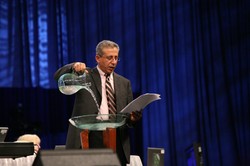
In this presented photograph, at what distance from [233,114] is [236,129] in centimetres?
19

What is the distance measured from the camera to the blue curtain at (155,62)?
5.92 m

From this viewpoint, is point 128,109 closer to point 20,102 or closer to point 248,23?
point 20,102

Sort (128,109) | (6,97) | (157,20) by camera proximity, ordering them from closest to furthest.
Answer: (128,109)
(6,97)
(157,20)

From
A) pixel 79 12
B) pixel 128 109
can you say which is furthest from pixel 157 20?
pixel 128 109

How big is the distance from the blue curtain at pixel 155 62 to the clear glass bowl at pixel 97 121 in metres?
3.43

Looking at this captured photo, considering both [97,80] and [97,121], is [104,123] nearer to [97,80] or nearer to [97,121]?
[97,121]

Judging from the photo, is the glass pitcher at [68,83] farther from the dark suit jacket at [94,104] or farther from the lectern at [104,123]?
the dark suit jacket at [94,104]

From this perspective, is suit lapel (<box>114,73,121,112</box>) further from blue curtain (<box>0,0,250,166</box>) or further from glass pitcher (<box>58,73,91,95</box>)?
blue curtain (<box>0,0,250,166</box>)

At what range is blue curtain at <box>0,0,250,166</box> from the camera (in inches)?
233

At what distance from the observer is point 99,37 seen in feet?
20.4

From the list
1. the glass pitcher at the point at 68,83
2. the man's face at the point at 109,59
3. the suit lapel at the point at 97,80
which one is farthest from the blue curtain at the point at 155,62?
the glass pitcher at the point at 68,83

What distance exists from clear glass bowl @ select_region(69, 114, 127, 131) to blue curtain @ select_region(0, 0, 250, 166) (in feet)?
11.3

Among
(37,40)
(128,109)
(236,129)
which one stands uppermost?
(37,40)

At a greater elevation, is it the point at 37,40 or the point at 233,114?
the point at 37,40
